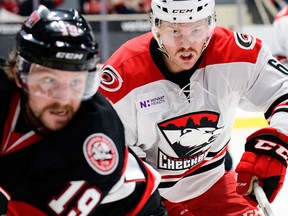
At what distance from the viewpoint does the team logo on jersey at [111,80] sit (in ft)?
7.76

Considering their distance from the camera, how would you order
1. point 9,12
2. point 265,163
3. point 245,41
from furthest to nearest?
1. point 9,12
2. point 245,41
3. point 265,163

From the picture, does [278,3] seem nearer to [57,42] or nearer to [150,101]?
[150,101]

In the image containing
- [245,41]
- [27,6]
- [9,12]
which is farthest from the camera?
[9,12]

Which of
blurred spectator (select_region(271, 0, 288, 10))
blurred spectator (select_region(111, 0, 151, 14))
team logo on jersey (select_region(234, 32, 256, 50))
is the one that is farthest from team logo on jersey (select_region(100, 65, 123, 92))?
blurred spectator (select_region(271, 0, 288, 10))

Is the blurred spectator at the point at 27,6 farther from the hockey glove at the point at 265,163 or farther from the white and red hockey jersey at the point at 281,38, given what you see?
the hockey glove at the point at 265,163

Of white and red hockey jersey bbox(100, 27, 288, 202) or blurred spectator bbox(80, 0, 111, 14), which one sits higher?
white and red hockey jersey bbox(100, 27, 288, 202)

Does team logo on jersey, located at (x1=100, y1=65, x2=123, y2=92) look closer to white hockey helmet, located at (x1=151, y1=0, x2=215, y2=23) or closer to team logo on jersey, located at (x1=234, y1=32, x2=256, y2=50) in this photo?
white hockey helmet, located at (x1=151, y1=0, x2=215, y2=23)

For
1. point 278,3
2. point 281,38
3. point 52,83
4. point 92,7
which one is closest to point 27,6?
point 92,7

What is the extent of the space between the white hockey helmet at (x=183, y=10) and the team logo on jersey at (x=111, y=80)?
0.76 ft

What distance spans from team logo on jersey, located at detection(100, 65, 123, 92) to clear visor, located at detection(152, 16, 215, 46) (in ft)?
0.58

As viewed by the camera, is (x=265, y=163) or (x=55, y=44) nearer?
(x=55, y=44)

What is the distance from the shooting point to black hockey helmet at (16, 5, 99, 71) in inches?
68.7

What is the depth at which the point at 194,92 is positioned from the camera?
242 cm

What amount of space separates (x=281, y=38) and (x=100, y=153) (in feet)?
8.00
